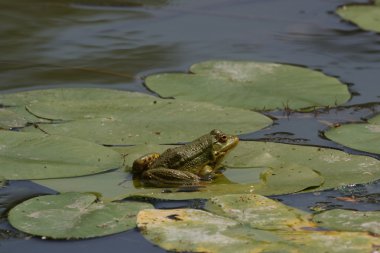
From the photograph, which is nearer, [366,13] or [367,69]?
[367,69]

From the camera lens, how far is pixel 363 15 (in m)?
7.86

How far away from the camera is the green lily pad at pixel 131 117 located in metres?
5.21

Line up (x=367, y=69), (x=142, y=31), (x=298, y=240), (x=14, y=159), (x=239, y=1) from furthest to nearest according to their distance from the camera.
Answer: (x=239, y=1), (x=142, y=31), (x=367, y=69), (x=14, y=159), (x=298, y=240)

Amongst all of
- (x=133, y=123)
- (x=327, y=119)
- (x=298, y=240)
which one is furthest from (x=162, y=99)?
(x=298, y=240)

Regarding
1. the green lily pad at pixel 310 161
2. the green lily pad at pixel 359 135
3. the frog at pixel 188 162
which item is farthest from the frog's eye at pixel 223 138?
the green lily pad at pixel 359 135

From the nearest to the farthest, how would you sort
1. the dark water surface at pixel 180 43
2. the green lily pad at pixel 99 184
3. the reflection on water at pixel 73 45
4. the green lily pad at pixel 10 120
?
1. the green lily pad at pixel 99 184
2. the green lily pad at pixel 10 120
3. the dark water surface at pixel 180 43
4. the reflection on water at pixel 73 45

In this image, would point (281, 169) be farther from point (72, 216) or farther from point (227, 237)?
point (72, 216)

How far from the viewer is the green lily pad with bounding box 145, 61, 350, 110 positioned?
19.1 ft

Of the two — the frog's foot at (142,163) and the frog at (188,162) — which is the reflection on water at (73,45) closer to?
the frog at (188,162)

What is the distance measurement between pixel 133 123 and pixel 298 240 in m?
1.62

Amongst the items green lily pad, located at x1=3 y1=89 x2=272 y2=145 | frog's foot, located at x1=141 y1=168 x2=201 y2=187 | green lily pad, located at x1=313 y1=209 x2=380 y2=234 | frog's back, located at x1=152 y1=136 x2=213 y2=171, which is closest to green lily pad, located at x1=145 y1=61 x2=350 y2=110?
green lily pad, located at x1=3 y1=89 x2=272 y2=145

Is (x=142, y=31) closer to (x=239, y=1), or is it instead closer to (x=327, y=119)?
(x=239, y=1)

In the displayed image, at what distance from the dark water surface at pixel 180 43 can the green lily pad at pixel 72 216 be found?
1.22 metres

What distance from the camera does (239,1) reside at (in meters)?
8.41
